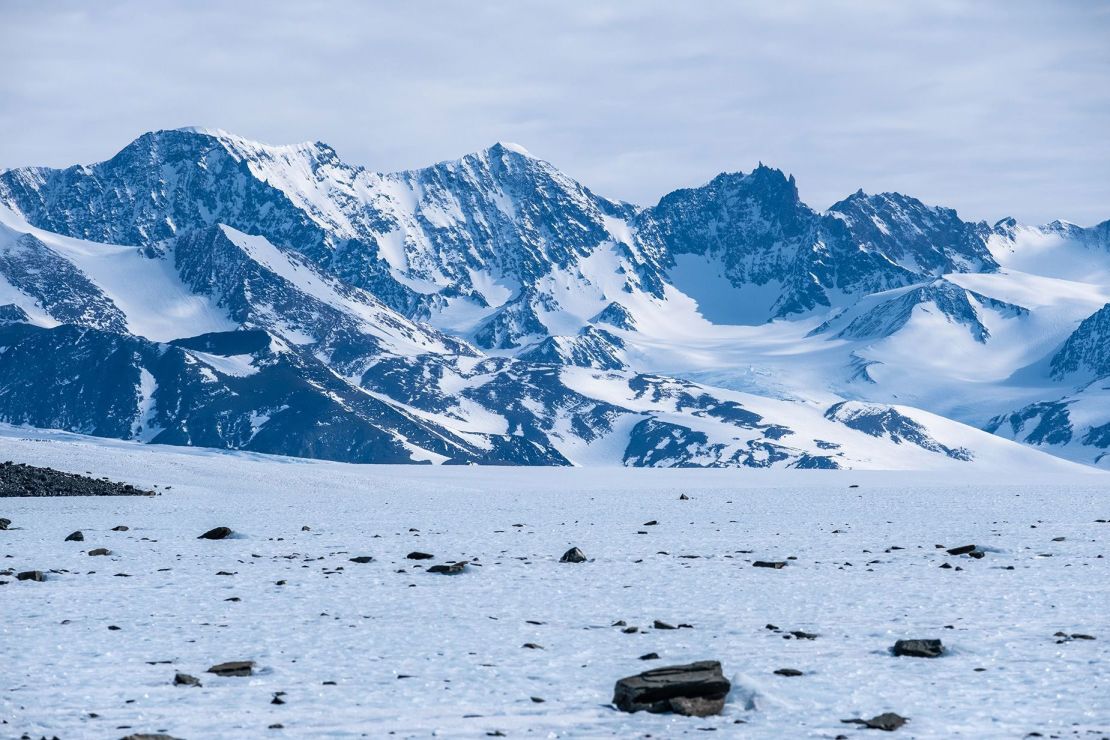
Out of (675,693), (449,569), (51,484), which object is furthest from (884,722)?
(51,484)

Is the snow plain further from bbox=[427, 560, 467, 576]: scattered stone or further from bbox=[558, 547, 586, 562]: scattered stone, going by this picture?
bbox=[558, 547, 586, 562]: scattered stone

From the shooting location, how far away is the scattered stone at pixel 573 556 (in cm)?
5019

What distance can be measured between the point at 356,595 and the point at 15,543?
63.0 ft

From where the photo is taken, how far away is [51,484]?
8094 centimetres

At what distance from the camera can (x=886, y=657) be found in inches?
1270

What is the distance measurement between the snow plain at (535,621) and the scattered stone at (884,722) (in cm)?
24

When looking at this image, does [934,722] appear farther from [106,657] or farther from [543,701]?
[106,657]

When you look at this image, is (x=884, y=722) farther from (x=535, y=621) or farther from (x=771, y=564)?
(x=771, y=564)

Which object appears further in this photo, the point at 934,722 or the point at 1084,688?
the point at 1084,688

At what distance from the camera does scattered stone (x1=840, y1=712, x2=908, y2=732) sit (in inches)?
1035

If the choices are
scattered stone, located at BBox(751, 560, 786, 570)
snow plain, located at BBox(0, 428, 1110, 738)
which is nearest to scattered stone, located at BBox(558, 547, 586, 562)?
snow plain, located at BBox(0, 428, 1110, 738)

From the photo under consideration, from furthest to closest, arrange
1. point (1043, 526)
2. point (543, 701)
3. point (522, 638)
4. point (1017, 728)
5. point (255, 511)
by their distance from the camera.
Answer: point (255, 511)
point (1043, 526)
point (522, 638)
point (543, 701)
point (1017, 728)

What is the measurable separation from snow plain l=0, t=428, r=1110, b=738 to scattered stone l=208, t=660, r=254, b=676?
0.53m

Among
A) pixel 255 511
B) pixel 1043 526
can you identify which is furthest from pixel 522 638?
pixel 255 511
